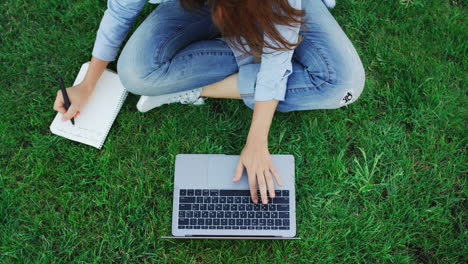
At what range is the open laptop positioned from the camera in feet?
6.21

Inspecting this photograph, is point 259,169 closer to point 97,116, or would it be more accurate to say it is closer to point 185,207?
point 185,207

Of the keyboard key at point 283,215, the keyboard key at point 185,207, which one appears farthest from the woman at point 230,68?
the keyboard key at point 185,207

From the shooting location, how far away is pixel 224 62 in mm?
1991

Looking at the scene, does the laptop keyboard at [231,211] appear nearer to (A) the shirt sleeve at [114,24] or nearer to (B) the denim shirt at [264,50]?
(B) the denim shirt at [264,50]

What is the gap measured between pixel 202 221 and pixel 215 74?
70 centimetres

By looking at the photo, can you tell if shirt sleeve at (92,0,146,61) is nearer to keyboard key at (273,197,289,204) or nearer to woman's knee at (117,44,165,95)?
woman's knee at (117,44,165,95)

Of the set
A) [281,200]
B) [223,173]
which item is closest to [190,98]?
[223,173]

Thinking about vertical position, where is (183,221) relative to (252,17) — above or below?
below

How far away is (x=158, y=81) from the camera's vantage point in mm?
1968

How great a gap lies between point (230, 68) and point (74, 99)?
2.59 feet

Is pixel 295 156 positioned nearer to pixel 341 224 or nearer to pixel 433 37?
pixel 341 224

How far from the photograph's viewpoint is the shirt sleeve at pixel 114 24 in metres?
1.80

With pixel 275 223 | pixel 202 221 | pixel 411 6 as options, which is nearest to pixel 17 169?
pixel 202 221

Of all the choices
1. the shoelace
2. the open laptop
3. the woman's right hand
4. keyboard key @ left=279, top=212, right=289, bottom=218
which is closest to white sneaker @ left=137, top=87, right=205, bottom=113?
the shoelace
